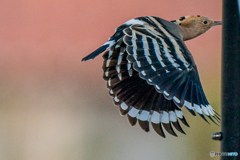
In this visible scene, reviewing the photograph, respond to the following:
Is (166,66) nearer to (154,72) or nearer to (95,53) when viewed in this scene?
(154,72)

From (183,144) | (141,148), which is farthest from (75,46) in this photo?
(183,144)

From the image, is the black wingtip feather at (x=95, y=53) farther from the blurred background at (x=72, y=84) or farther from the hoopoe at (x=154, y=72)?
the blurred background at (x=72, y=84)

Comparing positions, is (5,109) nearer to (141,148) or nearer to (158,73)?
(141,148)

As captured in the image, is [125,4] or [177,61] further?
[125,4]

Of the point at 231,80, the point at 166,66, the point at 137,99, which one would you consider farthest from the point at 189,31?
the point at 231,80

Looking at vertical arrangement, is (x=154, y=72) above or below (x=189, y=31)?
below

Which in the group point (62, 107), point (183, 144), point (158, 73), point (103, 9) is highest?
point (103, 9)

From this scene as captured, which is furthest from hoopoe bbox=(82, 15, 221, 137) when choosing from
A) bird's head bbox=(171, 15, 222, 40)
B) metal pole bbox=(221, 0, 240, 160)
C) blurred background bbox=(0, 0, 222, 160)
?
blurred background bbox=(0, 0, 222, 160)
